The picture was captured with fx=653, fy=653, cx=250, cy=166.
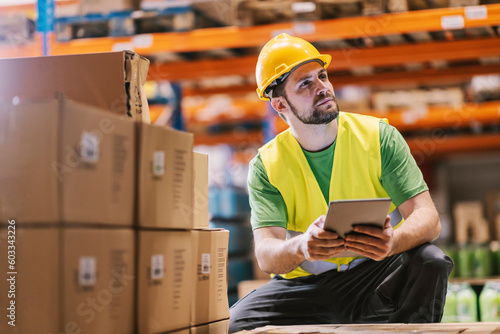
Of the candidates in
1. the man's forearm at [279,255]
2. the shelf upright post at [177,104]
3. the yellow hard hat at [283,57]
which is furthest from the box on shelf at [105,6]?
the man's forearm at [279,255]

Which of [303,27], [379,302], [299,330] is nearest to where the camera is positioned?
[299,330]

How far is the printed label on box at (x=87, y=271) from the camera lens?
194 cm

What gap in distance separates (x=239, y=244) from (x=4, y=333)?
488 centimetres

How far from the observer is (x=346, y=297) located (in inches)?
134

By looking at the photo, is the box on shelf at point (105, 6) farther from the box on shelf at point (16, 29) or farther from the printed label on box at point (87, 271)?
the printed label on box at point (87, 271)

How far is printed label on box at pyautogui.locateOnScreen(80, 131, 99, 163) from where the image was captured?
6.47 feet

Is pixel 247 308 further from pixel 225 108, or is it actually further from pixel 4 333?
pixel 225 108

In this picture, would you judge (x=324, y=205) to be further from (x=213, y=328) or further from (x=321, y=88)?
(x=213, y=328)

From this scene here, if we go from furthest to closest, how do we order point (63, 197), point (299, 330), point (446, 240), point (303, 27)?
point (446, 240), point (303, 27), point (299, 330), point (63, 197)

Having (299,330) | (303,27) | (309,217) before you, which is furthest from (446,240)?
(299,330)

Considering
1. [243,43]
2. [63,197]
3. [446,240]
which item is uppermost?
[243,43]

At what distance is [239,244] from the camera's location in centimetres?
679

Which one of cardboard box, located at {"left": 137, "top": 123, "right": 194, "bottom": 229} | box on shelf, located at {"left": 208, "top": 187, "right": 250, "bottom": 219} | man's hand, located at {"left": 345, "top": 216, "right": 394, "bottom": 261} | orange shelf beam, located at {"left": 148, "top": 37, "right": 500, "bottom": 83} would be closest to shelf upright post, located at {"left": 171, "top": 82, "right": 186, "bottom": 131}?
orange shelf beam, located at {"left": 148, "top": 37, "right": 500, "bottom": 83}

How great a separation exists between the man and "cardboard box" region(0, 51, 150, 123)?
113 centimetres
